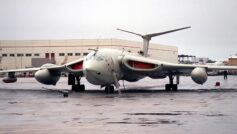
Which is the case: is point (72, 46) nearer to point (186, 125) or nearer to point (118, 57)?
point (118, 57)

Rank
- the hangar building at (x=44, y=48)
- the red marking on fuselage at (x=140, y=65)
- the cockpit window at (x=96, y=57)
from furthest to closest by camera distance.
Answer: the hangar building at (x=44, y=48)
the red marking on fuselage at (x=140, y=65)
the cockpit window at (x=96, y=57)

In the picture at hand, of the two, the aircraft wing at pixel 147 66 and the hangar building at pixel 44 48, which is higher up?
the hangar building at pixel 44 48

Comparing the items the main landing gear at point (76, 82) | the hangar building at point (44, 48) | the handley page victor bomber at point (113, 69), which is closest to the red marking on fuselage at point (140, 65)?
the handley page victor bomber at point (113, 69)

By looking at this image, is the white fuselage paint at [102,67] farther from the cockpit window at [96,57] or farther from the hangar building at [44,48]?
the hangar building at [44,48]

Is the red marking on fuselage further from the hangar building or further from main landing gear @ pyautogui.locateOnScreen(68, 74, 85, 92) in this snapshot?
the hangar building

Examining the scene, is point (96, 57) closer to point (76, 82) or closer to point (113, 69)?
point (113, 69)

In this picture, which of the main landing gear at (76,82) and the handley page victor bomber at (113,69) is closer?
the handley page victor bomber at (113,69)

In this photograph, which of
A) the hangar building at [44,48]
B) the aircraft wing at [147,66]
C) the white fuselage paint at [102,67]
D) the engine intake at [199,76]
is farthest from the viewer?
the hangar building at [44,48]

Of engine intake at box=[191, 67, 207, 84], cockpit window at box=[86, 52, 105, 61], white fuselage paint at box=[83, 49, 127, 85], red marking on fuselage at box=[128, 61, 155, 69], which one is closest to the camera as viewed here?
white fuselage paint at box=[83, 49, 127, 85]

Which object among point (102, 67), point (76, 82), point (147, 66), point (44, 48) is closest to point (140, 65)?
point (147, 66)

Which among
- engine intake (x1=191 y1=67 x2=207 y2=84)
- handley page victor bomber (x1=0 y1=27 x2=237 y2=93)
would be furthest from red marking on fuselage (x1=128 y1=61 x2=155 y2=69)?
engine intake (x1=191 y1=67 x2=207 y2=84)

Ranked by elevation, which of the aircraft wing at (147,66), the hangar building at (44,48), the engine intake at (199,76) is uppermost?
the hangar building at (44,48)

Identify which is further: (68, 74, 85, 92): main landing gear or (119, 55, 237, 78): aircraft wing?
(68, 74, 85, 92): main landing gear

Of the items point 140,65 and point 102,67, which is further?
point 140,65
